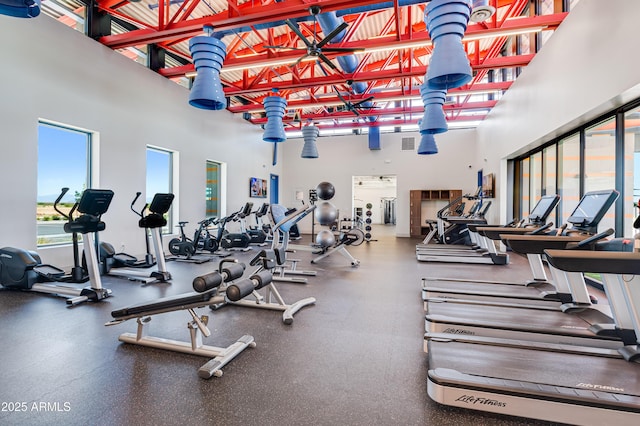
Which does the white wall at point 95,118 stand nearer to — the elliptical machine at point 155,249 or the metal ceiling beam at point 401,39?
the elliptical machine at point 155,249

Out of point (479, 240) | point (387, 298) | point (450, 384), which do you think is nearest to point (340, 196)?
point (479, 240)

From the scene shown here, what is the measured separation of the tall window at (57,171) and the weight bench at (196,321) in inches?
149

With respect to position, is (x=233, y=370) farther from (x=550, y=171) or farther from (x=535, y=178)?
(x=535, y=178)

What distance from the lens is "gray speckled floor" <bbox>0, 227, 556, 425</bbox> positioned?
177 cm

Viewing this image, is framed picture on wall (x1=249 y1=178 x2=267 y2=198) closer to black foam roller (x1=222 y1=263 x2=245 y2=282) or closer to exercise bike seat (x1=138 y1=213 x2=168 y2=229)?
exercise bike seat (x1=138 y1=213 x2=168 y2=229)

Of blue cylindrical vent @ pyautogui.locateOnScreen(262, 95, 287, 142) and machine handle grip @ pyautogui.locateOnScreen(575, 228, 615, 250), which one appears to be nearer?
machine handle grip @ pyautogui.locateOnScreen(575, 228, 615, 250)

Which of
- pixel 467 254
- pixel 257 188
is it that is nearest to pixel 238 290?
pixel 467 254

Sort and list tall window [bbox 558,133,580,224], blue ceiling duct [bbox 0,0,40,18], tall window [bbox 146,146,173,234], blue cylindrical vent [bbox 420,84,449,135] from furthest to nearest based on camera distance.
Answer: tall window [bbox 146,146,173,234] < blue cylindrical vent [bbox 420,84,449,135] < tall window [bbox 558,133,580,224] < blue ceiling duct [bbox 0,0,40,18]

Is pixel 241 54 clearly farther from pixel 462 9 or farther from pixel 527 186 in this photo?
pixel 527 186

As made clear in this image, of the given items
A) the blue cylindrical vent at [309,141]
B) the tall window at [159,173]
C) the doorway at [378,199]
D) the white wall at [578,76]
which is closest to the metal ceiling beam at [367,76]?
the white wall at [578,76]

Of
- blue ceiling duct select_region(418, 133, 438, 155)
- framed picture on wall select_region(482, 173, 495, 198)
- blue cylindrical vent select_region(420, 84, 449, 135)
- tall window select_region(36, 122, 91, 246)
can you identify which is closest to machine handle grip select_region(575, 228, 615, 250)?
blue cylindrical vent select_region(420, 84, 449, 135)

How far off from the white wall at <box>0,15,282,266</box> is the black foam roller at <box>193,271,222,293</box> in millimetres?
4150

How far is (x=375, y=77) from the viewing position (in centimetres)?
712

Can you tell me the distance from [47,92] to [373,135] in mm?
9471
